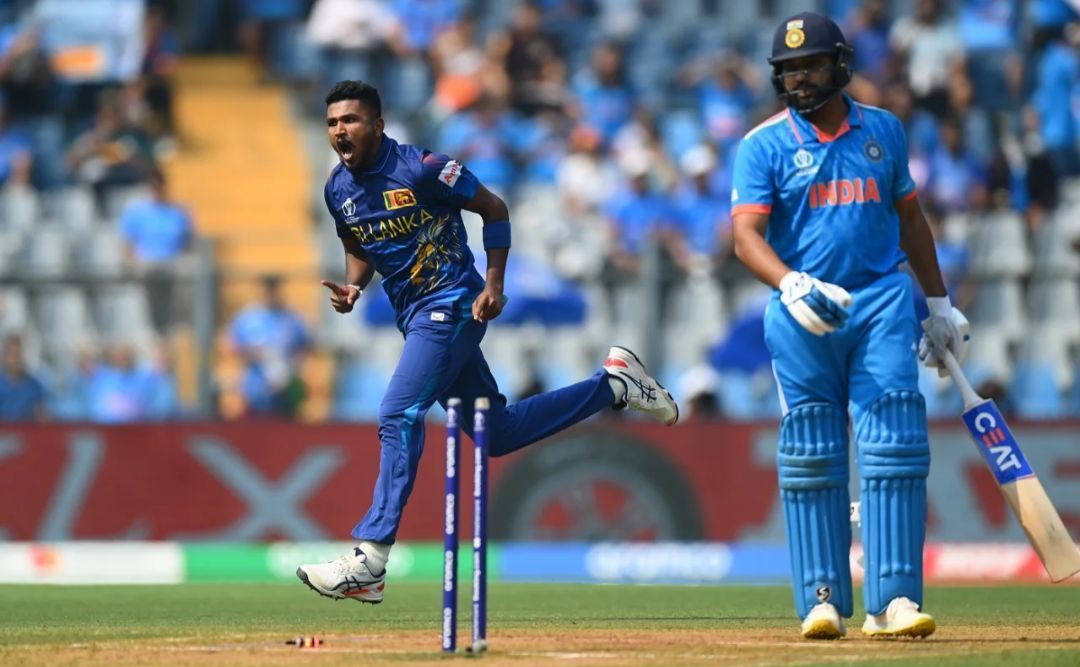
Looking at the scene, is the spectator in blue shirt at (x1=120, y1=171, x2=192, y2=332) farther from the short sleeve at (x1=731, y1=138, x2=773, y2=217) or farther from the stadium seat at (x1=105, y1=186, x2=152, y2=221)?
the short sleeve at (x1=731, y1=138, x2=773, y2=217)

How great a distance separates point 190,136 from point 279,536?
249 inches

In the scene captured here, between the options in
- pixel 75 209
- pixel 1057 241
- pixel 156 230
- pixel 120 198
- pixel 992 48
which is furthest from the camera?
pixel 992 48

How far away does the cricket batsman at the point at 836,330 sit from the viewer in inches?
280

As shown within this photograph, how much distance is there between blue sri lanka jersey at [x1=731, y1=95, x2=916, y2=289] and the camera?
7188mm

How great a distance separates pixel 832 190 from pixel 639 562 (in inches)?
280

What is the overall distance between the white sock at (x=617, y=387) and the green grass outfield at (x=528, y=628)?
0.96 meters

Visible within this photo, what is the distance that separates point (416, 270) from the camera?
8.09 m

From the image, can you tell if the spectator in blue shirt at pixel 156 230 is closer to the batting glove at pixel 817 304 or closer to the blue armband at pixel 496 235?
the blue armband at pixel 496 235

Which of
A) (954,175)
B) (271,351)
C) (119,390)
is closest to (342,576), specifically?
(271,351)

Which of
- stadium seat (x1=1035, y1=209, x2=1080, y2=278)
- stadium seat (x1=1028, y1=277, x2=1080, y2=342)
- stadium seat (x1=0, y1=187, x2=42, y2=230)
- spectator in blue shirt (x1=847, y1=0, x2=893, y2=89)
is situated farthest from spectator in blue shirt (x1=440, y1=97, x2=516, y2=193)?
stadium seat (x1=1028, y1=277, x2=1080, y2=342)

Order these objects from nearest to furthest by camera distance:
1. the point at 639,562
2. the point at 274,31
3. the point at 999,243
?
1. the point at 639,562
2. the point at 999,243
3. the point at 274,31

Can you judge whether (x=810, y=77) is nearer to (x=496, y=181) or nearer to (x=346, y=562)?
(x=346, y=562)

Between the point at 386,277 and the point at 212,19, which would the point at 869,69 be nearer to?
the point at 212,19

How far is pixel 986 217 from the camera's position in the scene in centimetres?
1609
